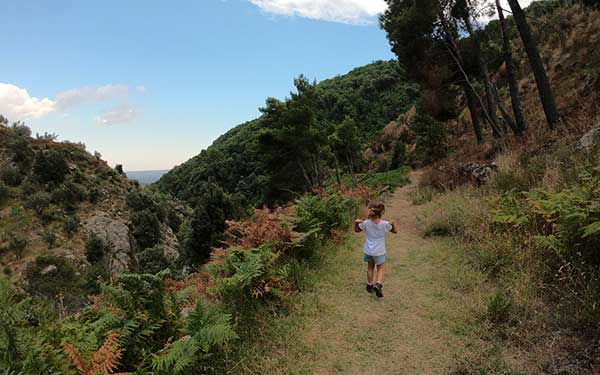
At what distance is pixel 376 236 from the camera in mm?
5219

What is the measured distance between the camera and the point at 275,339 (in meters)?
3.92

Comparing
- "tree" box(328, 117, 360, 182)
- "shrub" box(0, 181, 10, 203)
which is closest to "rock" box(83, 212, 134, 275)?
"shrub" box(0, 181, 10, 203)

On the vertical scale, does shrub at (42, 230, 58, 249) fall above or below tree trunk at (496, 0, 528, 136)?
below

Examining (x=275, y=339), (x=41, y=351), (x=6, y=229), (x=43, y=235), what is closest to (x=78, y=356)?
(x=41, y=351)

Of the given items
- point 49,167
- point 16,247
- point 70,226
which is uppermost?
point 49,167

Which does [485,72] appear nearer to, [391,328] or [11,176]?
[391,328]

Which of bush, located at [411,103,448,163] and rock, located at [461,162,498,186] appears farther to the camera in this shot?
bush, located at [411,103,448,163]

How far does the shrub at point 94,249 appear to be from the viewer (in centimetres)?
2536

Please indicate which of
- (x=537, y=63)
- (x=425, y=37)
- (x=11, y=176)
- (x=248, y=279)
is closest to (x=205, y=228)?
(x=11, y=176)

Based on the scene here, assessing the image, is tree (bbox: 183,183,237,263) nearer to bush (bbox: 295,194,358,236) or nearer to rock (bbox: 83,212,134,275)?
rock (bbox: 83,212,134,275)

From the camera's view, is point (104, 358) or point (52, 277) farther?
point (52, 277)

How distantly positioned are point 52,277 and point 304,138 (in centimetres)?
1986

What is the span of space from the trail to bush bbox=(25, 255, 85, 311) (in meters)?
20.1

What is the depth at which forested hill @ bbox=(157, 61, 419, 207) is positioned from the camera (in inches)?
1147
